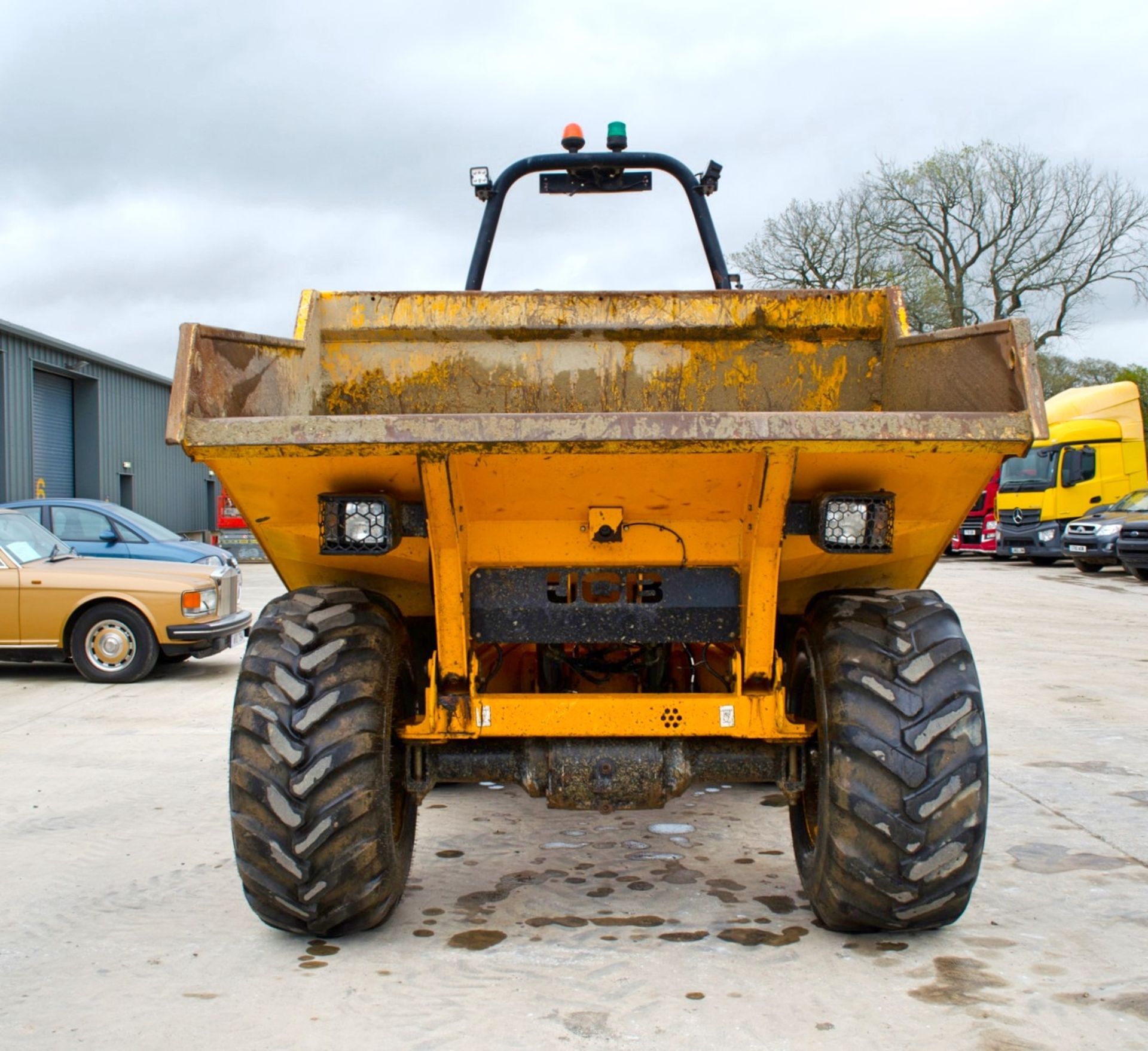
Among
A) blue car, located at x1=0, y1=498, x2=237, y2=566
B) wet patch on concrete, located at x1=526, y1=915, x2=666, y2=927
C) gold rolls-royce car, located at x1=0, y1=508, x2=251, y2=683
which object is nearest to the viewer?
wet patch on concrete, located at x1=526, y1=915, x2=666, y2=927

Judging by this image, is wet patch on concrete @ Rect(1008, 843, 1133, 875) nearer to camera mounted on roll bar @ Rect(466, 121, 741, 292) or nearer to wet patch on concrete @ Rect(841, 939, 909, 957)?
wet patch on concrete @ Rect(841, 939, 909, 957)

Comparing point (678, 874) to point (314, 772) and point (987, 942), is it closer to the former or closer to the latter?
point (987, 942)

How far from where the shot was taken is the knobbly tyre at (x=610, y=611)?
9.82 feet

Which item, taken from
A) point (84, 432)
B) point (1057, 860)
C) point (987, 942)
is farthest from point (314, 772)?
point (84, 432)

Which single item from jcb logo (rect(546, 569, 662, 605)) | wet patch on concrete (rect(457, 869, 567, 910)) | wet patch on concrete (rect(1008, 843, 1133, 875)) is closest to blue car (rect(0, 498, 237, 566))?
wet patch on concrete (rect(457, 869, 567, 910))

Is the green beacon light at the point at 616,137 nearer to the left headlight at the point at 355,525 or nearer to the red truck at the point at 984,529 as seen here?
the left headlight at the point at 355,525

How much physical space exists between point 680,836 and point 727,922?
1.07m

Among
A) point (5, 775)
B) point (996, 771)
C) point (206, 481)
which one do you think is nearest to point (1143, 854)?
point (996, 771)

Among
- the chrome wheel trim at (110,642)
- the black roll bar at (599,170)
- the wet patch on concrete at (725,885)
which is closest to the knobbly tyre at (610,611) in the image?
the wet patch on concrete at (725,885)

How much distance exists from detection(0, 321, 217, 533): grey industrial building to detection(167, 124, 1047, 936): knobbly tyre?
71.9 ft

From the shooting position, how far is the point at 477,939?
12.0ft

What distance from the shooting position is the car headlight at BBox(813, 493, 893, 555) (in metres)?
3.32

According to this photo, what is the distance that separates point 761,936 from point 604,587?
1.20 m

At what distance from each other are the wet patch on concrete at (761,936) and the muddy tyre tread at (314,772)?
107cm
